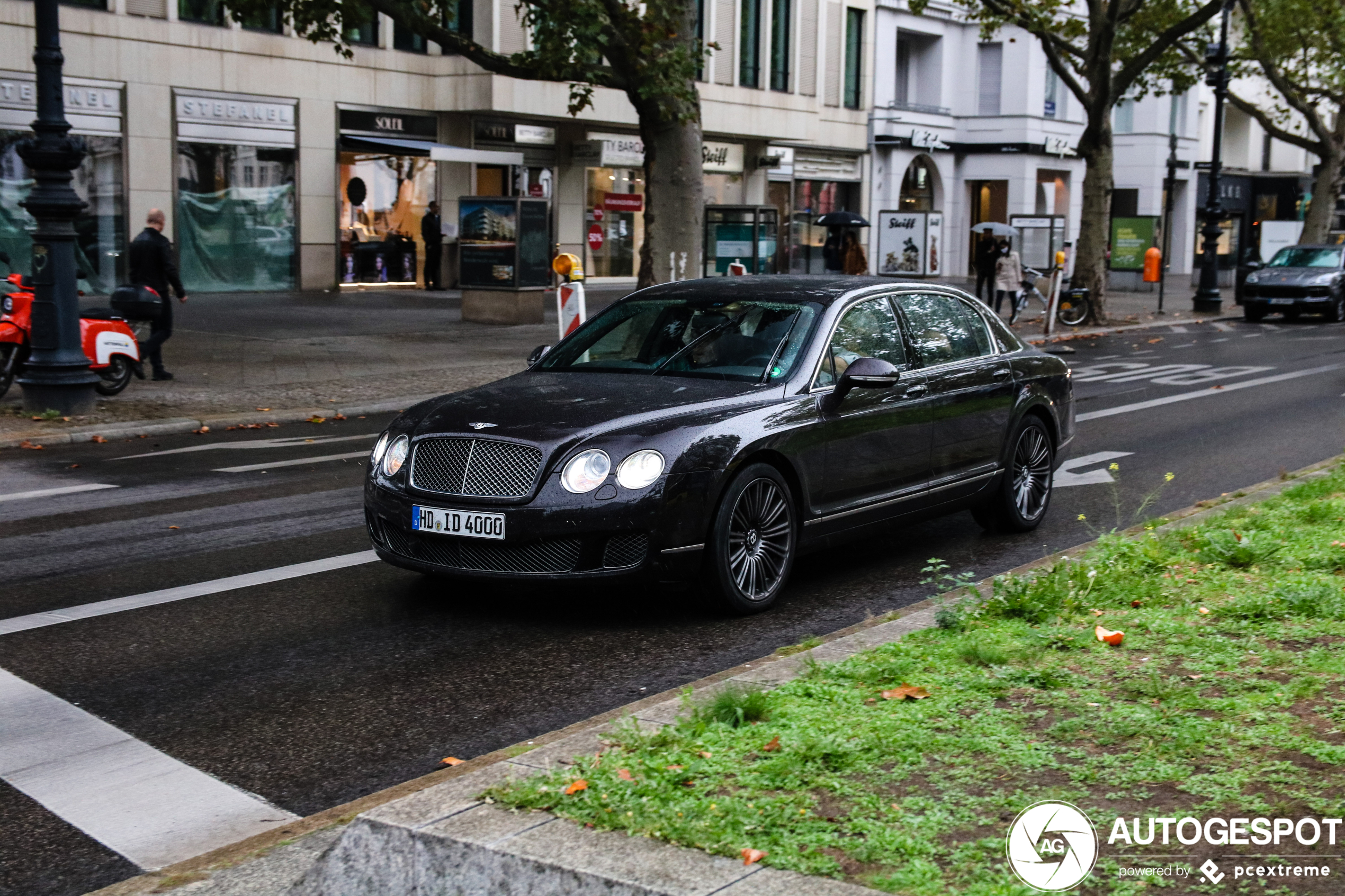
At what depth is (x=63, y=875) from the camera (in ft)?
13.3

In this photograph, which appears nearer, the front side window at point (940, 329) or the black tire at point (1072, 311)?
the front side window at point (940, 329)

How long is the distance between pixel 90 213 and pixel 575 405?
73.3 feet

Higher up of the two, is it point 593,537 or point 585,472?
point 585,472

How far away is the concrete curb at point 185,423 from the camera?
42.1 feet

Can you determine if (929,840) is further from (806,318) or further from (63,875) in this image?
(806,318)

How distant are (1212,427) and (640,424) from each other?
9244 millimetres

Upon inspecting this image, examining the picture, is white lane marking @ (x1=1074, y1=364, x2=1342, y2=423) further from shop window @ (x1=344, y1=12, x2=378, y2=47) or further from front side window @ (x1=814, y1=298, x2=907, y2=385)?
shop window @ (x1=344, y1=12, x2=378, y2=47)

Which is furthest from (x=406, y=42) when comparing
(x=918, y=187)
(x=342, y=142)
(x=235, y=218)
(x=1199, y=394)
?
(x=918, y=187)

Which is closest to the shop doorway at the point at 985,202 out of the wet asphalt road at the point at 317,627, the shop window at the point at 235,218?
the shop window at the point at 235,218

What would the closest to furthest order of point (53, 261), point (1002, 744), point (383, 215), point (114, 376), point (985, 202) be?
point (1002, 744), point (53, 261), point (114, 376), point (383, 215), point (985, 202)

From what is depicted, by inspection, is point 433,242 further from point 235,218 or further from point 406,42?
point 235,218

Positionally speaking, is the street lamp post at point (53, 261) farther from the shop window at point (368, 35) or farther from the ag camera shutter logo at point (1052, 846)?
the shop window at point (368, 35)

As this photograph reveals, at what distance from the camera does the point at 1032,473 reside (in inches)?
360

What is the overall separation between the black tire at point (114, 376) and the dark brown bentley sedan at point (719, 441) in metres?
8.16
